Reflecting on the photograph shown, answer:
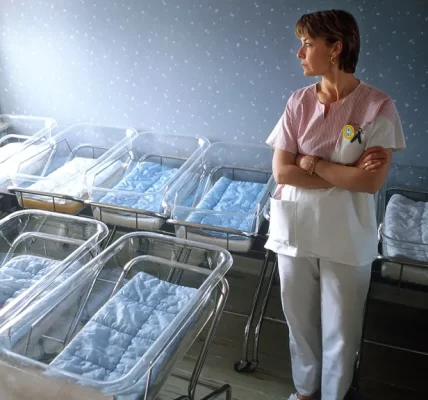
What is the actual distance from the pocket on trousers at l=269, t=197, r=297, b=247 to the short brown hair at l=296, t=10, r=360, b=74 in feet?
1.50

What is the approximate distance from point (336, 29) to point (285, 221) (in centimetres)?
58

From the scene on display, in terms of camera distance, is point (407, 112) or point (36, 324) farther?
point (407, 112)

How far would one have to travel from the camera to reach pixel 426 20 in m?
2.06

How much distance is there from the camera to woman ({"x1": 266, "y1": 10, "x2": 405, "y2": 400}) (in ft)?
5.00

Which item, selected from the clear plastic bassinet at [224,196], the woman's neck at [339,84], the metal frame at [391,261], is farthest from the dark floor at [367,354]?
the woman's neck at [339,84]

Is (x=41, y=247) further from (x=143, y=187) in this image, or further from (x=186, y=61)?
(x=186, y=61)

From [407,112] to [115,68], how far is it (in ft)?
4.49

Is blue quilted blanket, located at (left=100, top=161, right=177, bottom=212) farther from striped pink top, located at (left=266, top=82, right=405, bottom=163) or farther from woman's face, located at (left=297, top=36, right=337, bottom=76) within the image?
woman's face, located at (left=297, top=36, right=337, bottom=76)

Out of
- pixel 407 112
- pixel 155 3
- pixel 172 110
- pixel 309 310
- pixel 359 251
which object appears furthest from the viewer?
pixel 172 110

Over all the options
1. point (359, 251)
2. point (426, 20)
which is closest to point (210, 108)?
point (426, 20)

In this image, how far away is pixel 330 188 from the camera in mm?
1607

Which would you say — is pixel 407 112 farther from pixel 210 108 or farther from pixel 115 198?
pixel 115 198

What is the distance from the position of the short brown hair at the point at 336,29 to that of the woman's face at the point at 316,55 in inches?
0.6

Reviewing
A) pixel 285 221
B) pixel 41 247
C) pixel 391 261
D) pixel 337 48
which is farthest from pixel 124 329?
pixel 337 48
